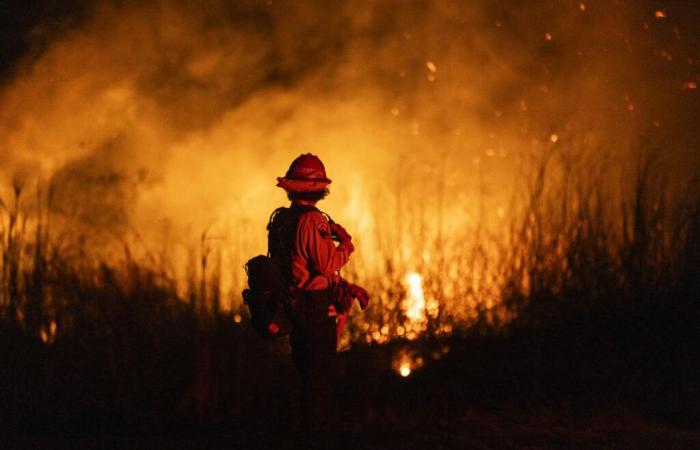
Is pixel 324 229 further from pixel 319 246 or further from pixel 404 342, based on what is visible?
pixel 404 342

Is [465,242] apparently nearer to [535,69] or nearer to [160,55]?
[535,69]

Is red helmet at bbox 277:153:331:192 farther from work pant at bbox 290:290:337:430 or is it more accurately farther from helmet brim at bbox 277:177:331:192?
work pant at bbox 290:290:337:430

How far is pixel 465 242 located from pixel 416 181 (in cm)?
96

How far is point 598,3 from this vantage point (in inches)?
365

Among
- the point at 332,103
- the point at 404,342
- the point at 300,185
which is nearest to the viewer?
the point at 300,185

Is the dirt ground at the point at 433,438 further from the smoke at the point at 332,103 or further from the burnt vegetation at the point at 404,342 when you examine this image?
the smoke at the point at 332,103

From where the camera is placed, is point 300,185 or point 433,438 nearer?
point 300,185

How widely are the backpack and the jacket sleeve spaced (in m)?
0.06

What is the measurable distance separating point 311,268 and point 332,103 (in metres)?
4.08

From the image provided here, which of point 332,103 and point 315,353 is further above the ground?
point 332,103

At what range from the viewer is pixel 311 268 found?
500 cm

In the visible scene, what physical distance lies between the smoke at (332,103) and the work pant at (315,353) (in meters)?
3.17

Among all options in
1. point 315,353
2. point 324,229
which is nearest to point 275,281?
point 324,229

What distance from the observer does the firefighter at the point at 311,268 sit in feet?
16.2
